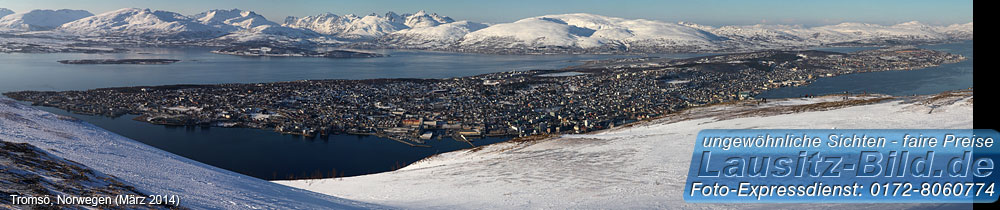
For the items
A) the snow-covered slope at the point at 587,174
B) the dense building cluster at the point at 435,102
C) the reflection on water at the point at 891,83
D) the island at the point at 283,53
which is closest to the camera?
the snow-covered slope at the point at 587,174

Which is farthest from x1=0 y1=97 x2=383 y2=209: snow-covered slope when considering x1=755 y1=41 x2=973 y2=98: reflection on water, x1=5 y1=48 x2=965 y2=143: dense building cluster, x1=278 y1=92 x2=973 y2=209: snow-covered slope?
x1=755 y1=41 x2=973 y2=98: reflection on water

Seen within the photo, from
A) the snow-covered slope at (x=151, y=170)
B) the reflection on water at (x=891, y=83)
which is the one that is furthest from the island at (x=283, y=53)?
the snow-covered slope at (x=151, y=170)

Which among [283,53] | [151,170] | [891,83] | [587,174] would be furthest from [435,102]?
[283,53]

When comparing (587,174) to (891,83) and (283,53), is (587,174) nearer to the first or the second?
(891,83)

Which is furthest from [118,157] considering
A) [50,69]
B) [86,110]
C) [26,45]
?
[26,45]

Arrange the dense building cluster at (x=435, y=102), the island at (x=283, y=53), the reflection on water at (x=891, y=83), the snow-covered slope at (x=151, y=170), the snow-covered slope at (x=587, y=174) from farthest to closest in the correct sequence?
the island at (x=283, y=53)
the reflection on water at (x=891, y=83)
the dense building cluster at (x=435, y=102)
the snow-covered slope at (x=587, y=174)
the snow-covered slope at (x=151, y=170)

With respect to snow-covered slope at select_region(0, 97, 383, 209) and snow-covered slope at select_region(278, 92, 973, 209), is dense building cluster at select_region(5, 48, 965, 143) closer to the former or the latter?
snow-covered slope at select_region(278, 92, 973, 209)

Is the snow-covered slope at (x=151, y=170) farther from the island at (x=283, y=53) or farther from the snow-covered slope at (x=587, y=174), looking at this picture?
the island at (x=283, y=53)

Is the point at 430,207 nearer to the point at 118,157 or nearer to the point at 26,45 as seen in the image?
the point at 118,157
